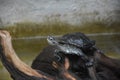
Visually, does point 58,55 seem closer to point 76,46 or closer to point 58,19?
point 76,46

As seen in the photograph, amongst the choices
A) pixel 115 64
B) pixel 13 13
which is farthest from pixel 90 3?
pixel 115 64

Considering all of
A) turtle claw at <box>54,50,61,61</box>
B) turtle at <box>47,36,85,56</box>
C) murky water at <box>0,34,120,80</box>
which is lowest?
murky water at <box>0,34,120,80</box>

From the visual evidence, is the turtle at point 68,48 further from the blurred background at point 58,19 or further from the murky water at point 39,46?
the blurred background at point 58,19

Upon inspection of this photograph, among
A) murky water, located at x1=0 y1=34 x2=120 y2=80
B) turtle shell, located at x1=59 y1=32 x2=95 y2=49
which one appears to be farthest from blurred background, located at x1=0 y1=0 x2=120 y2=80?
turtle shell, located at x1=59 y1=32 x2=95 y2=49

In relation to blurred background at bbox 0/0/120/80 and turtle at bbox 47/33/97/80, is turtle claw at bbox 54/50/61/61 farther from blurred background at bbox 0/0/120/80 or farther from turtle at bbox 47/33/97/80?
blurred background at bbox 0/0/120/80

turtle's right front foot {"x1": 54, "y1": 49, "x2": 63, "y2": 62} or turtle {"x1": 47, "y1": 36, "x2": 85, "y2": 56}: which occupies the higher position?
turtle {"x1": 47, "y1": 36, "x2": 85, "y2": 56}

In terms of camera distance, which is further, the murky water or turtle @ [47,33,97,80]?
the murky water

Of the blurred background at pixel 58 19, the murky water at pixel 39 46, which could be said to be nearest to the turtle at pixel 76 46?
the murky water at pixel 39 46
